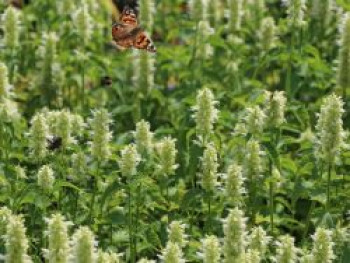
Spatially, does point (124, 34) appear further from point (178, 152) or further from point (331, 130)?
point (331, 130)

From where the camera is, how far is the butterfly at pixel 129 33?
26.7ft

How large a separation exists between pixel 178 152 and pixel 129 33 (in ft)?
3.68

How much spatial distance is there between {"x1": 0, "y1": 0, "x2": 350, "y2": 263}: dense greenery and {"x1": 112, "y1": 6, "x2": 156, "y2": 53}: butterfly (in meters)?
0.40

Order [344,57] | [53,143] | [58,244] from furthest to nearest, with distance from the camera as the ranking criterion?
[344,57] < [53,143] < [58,244]

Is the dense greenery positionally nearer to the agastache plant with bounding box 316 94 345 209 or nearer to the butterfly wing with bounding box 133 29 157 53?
the agastache plant with bounding box 316 94 345 209

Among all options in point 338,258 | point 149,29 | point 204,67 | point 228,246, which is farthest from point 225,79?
point 228,246

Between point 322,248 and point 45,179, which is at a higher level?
point 45,179

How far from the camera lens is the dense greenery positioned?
620 cm

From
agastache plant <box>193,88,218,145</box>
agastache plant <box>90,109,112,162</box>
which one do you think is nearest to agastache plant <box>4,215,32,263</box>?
agastache plant <box>90,109,112,162</box>

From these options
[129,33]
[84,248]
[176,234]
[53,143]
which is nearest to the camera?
[84,248]

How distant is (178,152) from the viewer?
Answer: 7.84m

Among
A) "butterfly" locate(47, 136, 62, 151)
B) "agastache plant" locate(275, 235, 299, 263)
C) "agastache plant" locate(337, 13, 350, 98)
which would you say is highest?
"agastache plant" locate(337, 13, 350, 98)

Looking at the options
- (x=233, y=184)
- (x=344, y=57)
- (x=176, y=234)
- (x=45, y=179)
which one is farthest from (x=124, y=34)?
(x=176, y=234)

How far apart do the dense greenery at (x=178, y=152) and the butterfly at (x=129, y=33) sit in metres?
0.40
